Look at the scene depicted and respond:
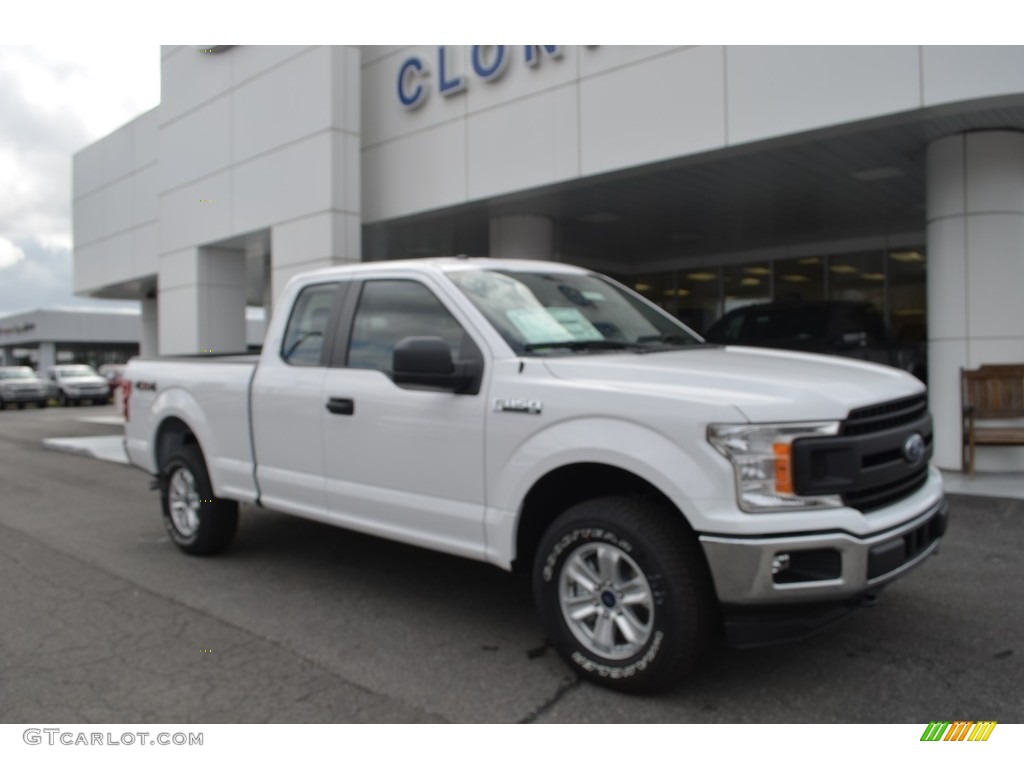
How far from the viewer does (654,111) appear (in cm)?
966

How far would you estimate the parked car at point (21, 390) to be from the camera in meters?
31.6

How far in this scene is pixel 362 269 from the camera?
16.1 ft

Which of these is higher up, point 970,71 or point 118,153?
point 118,153

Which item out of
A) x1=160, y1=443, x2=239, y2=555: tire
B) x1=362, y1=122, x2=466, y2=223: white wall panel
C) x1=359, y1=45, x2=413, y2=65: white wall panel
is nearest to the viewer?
x1=160, y1=443, x2=239, y2=555: tire

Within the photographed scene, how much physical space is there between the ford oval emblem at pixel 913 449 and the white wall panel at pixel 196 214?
43.3 feet

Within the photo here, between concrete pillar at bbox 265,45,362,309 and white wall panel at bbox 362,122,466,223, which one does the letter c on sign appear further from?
concrete pillar at bbox 265,45,362,309

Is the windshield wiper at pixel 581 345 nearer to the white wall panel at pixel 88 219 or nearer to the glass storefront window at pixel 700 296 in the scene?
the glass storefront window at pixel 700 296

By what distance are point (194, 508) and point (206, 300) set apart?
10.5 metres

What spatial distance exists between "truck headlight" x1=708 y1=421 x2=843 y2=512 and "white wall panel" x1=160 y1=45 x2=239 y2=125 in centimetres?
1386

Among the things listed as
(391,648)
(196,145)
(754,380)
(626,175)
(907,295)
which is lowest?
(391,648)

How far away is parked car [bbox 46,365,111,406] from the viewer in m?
32.5

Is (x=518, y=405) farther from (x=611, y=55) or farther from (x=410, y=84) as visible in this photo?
(x=410, y=84)

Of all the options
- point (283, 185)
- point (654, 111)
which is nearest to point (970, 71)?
point (654, 111)

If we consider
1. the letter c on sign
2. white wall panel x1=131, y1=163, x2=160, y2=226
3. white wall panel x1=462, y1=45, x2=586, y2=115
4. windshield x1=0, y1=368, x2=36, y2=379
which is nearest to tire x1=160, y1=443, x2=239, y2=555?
white wall panel x1=462, y1=45, x2=586, y2=115
